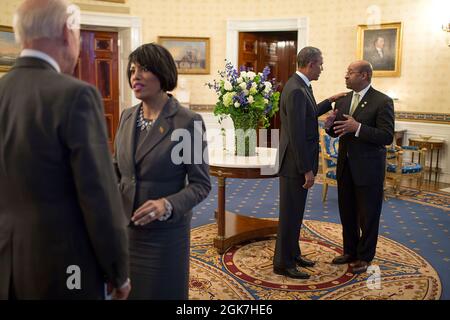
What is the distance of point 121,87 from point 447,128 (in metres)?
7.16

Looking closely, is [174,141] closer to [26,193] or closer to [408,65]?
[26,193]

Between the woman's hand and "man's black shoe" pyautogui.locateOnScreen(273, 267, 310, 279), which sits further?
"man's black shoe" pyautogui.locateOnScreen(273, 267, 310, 279)

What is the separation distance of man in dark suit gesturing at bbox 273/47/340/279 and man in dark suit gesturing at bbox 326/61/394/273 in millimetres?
345

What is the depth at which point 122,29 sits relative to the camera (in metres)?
10.4

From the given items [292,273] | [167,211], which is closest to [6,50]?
[292,273]

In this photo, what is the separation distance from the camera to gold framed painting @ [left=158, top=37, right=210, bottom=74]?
34.8 ft

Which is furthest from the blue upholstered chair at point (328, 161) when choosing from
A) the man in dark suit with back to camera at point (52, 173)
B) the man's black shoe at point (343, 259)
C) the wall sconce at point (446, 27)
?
the man in dark suit with back to camera at point (52, 173)

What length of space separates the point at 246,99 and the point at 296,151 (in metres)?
1.09

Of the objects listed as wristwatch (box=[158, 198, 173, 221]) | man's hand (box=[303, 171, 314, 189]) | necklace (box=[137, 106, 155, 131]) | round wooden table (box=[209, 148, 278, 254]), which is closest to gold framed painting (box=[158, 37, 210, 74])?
round wooden table (box=[209, 148, 278, 254])

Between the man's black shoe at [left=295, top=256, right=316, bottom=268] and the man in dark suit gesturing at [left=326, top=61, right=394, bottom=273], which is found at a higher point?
the man in dark suit gesturing at [left=326, top=61, right=394, bottom=273]

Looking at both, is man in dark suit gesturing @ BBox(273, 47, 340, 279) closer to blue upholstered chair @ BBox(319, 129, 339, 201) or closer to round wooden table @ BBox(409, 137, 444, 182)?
blue upholstered chair @ BBox(319, 129, 339, 201)

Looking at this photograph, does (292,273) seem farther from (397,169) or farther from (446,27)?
(446,27)

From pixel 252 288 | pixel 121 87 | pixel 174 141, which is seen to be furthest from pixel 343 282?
pixel 121 87

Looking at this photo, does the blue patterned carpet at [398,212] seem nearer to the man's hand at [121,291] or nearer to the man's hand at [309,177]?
the man's hand at [309,177]
